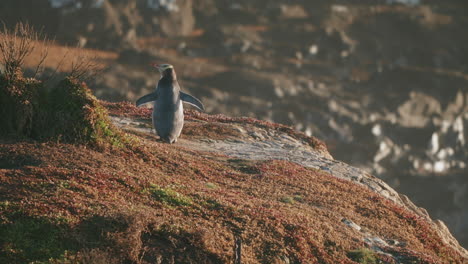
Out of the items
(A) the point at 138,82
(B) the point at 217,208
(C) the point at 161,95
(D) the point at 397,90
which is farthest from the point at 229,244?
(D) the point at 397,90

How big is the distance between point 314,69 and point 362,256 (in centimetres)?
6604

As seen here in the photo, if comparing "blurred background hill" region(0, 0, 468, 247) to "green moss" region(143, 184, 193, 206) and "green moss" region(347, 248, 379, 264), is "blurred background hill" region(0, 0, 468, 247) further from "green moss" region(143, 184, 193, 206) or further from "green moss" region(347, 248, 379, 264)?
"green moss" region(347, 248, 379, 264)

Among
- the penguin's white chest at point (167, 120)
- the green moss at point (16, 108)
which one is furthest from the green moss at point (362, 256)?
the penguin's white chest at point (167, 120)

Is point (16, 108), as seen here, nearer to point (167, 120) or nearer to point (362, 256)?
point (167, 120)

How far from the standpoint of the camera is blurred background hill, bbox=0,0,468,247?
67812 mm

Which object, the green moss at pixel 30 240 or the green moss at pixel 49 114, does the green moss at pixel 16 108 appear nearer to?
the green moss at pixel 49 114

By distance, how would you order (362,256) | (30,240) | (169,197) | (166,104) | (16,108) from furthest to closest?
(166,104) < (16,108) < (362,256) < (169,197) < (30,240)

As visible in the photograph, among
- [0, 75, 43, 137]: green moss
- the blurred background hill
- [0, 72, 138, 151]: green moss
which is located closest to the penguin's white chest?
[0, 72, 138, 151]: green moss

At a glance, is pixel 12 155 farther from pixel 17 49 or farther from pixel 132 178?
pixel 17 49

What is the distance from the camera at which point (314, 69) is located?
3155 inches

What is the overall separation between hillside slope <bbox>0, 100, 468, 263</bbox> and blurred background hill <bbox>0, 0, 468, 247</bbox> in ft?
140

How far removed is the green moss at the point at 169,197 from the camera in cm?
1473

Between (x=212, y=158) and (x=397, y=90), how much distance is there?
208 ft

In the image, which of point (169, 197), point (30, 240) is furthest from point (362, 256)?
point (30, 240)
